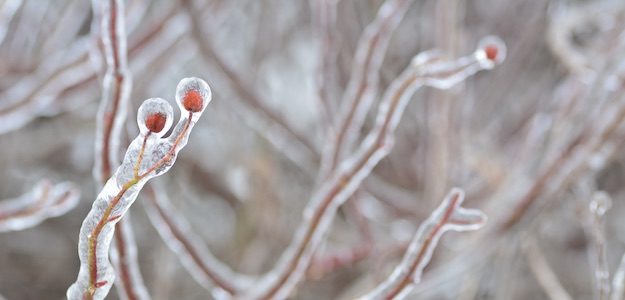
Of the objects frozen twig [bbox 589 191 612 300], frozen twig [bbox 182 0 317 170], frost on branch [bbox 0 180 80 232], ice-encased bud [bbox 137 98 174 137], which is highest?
frozen twig [bbox 182 0 317 170]

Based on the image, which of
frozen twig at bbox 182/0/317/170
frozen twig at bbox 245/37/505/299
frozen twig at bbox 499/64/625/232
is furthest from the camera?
frozen twig at bbox 182/0/317/170

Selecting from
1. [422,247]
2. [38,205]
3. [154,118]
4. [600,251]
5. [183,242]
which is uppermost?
[38,205]

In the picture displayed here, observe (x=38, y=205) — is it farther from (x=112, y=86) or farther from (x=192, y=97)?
(x=192, y=97)

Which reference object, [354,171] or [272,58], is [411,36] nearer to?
[272,58]

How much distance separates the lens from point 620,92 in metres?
1.24

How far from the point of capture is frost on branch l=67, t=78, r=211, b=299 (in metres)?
0.54

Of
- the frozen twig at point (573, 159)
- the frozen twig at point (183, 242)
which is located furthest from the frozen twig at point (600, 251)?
the frozen twig at point (183, 242)

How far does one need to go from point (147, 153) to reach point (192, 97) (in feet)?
0.17

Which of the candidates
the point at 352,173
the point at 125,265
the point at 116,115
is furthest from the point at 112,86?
the point at 352,173

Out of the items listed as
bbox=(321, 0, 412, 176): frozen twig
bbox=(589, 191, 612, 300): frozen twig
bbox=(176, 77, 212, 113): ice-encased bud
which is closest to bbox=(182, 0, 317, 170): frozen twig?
bbox=(321, 0, 412, 176): frozen twig

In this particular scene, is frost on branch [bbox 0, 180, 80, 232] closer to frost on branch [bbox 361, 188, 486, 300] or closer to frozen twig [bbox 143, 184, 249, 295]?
frozen twig [bbox 143, 184, 249, 295]

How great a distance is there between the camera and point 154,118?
0.54 meters

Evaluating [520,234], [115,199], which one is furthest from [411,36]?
[115,199]

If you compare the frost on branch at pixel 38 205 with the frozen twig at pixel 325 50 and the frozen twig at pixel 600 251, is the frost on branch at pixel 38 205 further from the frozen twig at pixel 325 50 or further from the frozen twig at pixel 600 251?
the frozen twig at pixel 600 251
